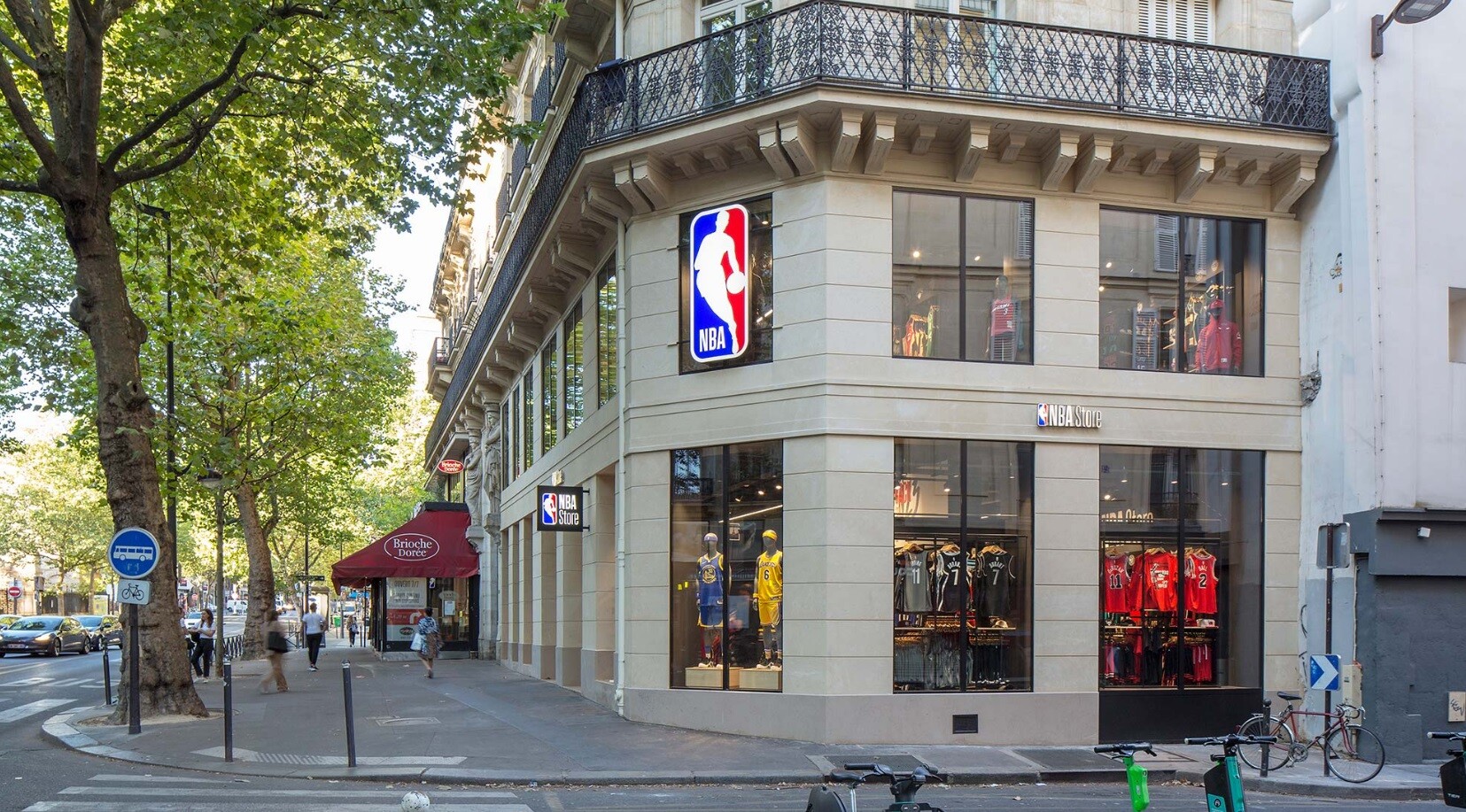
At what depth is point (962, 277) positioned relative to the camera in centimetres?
1520

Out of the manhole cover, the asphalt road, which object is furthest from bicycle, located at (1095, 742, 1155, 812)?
the manhole cover

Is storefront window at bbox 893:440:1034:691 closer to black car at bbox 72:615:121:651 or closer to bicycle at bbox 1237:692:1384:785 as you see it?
bicycle at bbox 1237:692:1384:785

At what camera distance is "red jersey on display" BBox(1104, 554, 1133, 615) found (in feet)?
50.1

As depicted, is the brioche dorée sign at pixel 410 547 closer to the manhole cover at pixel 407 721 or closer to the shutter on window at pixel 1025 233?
the manhole cover at pixel 407 721

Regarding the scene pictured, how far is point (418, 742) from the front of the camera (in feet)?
47.6

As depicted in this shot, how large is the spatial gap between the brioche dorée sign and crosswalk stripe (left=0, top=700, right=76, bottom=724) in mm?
12321

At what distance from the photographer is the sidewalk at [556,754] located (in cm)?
1228

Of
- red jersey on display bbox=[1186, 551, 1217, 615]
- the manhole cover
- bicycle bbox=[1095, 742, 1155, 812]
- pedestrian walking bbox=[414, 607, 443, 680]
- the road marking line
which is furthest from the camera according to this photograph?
pedestrian walking bbox=[414, 607, 443, 680]

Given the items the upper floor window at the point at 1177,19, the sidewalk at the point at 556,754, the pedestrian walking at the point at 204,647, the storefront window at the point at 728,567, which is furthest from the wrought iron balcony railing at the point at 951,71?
the pedestrian walking at the point at 204,647

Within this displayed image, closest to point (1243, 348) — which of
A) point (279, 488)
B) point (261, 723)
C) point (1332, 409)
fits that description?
point (1332, 409)

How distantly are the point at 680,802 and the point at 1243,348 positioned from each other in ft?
32.1

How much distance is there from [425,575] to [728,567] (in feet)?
Answer: 67.3

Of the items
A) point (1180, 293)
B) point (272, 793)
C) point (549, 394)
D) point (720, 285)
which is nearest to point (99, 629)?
point (549, 394)

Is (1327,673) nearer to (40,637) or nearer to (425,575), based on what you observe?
(425,575)
